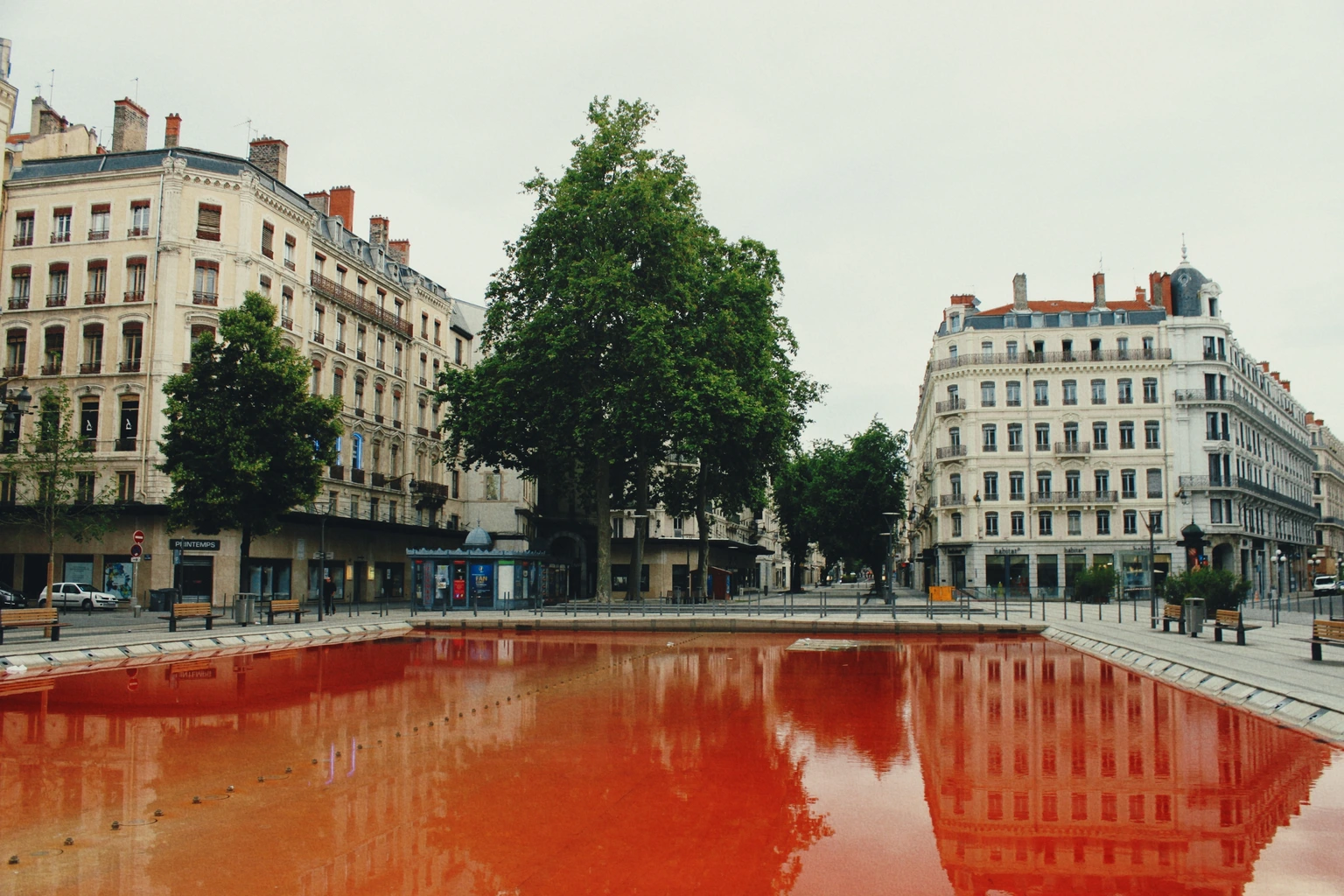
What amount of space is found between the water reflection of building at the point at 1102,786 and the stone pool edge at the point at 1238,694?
39 centimetres

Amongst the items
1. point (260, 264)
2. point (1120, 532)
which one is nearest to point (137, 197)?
point (260, 264)

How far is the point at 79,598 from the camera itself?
39.7 metres

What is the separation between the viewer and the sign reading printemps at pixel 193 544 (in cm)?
3966

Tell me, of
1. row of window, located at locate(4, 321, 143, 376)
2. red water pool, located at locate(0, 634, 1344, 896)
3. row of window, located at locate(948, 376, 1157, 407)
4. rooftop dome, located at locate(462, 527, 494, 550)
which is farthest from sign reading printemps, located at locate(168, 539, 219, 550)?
row of window, located at locate(948, 376, 1157, 407)

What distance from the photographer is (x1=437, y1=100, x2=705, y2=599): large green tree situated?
40.4 metres

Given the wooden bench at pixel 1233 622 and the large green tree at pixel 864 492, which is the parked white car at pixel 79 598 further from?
the large green tree at pixel 864 492

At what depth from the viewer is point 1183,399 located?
208 ft

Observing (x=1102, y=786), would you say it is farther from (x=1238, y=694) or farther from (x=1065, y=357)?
(x=1065, y=357)

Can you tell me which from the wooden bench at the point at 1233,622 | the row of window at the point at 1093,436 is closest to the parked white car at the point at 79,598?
the wooden bench at the point at 1233,622

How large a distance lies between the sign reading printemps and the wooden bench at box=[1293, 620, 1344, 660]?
3781cm

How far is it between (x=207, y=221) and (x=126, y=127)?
283 inches

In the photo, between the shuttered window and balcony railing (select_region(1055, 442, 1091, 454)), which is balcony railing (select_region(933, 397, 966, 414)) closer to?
balcony railing (select_region(1055, 442, 1091, 454))

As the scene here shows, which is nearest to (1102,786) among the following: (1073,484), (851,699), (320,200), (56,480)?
(851,699)

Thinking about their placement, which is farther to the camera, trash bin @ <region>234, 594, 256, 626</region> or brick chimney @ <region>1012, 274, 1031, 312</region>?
brick chimney @ <region>1012, 274, 1031, 312</region>
